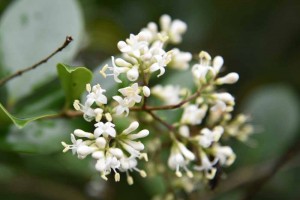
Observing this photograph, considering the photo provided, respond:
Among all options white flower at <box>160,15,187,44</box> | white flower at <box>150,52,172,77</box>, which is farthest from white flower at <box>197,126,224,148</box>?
white flower at <box>160,15,187,44</box>

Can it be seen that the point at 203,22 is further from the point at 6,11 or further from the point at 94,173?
the point at 6,11

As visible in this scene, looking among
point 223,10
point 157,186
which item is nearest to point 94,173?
point 157,186

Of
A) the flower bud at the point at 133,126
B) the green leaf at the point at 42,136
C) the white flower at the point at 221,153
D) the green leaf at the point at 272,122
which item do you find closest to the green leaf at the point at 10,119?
the green leaf at the point at 42,136

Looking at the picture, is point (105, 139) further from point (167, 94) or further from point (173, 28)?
point (173, 28)

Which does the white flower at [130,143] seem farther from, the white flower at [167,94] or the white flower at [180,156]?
the white flower at [167,94]

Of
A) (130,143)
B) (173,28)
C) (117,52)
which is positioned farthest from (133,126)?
(117,52)
